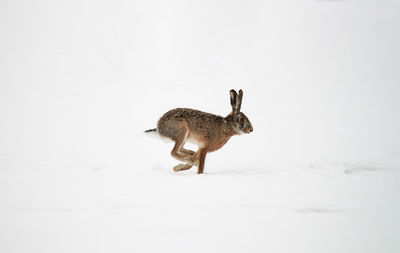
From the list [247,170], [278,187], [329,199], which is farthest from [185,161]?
[329,199]

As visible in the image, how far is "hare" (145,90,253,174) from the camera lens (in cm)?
693

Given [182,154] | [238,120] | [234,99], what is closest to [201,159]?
[182,154]

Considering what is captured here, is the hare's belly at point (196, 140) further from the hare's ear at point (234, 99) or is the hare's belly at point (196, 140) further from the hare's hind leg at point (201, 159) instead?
the hare's ear at point (234, 99)

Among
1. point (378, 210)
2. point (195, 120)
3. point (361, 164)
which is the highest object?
point (195, 120)

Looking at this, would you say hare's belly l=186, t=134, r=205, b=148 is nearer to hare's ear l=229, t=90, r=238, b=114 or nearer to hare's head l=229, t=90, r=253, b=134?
hare's head l=229, t=90, r=253, b=134

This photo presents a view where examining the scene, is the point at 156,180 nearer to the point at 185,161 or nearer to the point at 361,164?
the point at 185,161

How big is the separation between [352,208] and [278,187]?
112 cm

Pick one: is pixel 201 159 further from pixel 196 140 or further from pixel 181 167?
pixel 181 167

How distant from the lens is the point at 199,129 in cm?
704

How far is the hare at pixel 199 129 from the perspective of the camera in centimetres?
693

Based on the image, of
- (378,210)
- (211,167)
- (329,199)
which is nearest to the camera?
(378,210)

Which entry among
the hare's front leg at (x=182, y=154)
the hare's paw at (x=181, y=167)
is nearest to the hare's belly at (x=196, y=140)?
the hare's front leg at (x=182, y=154)

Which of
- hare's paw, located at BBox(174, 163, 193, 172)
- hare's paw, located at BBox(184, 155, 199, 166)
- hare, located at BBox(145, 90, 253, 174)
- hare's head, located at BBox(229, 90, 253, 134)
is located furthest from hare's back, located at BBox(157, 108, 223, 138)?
hare's paw, located at BBox(174, 163, 193, 172)

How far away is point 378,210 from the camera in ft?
17.1
